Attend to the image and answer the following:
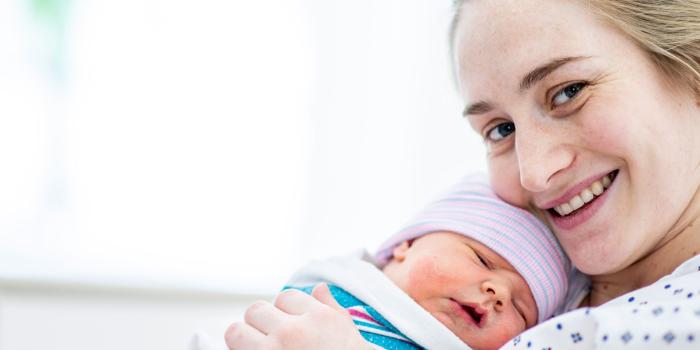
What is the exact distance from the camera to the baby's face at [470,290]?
1378 mm

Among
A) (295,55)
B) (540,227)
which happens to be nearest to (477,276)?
(540,227)

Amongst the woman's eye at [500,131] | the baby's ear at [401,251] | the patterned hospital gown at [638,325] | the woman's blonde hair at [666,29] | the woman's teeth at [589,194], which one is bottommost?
the baby's ear at [401,251]

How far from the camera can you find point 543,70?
127cm

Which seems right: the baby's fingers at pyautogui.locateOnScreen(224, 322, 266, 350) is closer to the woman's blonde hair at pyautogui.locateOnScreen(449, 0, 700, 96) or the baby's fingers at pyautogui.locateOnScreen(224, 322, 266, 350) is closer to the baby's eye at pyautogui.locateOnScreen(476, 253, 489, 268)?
the baby's eye at pyautogui.locateOnScreen(476, 253, 489, 268)

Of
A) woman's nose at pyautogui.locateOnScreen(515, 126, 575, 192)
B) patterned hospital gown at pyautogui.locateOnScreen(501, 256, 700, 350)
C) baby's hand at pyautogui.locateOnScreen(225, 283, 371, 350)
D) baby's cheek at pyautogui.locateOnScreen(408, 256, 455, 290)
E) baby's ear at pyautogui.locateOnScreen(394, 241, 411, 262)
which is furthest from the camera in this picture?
baby's ear at pyautogui.locateOnScreen(394, 241, 411, 262)

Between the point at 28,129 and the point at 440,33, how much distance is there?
172cm

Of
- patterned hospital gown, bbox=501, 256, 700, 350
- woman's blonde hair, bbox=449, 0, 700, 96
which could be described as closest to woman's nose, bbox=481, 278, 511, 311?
patterned hospital gown, bbox=501, 256, 700, 350

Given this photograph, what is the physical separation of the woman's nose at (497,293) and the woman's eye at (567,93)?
33 cm

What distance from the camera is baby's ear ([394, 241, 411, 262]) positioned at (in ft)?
4.99

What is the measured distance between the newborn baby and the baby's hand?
3.9 inches

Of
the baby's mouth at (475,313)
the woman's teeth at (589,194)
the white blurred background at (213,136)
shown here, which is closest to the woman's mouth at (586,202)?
the woman's teeth at (589,194)

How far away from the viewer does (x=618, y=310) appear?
1056mm

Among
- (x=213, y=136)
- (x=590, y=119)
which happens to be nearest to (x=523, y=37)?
(x=590, y=119)

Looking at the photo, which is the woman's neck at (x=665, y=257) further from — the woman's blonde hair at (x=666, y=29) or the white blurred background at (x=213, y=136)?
the white blurred background at (x=213, y=136)
